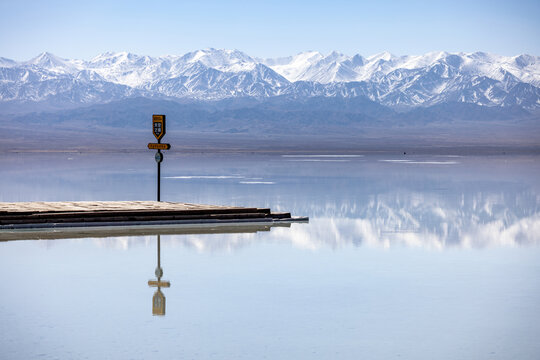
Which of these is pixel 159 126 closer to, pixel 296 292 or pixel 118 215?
pixel 118 215

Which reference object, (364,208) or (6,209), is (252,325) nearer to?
(6,209)

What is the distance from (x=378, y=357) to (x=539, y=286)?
452cm

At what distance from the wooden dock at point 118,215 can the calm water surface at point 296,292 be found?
1608 mm

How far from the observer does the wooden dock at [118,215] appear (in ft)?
62.1

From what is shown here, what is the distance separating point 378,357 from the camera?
8.19 m

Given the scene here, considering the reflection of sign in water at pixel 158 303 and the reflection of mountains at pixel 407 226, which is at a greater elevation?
the reflection of mountains at pixel 407 226

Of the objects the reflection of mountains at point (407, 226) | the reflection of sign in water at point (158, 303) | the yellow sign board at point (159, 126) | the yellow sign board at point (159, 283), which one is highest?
the yellow sign board at point (159, 126)

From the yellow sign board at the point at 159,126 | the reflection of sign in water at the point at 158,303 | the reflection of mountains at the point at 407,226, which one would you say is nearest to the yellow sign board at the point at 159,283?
the reflection of sign in water at the point at 158,303

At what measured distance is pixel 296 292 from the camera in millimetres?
11211

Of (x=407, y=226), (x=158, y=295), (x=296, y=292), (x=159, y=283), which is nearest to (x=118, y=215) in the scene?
(x=407, y=226)

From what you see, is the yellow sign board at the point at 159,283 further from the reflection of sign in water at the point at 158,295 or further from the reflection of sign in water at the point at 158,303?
the reflection of sign in water at the point at 158,303

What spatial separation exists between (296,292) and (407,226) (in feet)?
27.8

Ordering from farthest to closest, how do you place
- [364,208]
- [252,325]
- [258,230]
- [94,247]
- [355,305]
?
1. [364,208]
2. [258,230]
3. [94,247]
4. [355,305]
5. [252,325]

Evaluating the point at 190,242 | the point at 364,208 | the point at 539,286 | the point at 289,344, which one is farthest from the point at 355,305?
the point at 364,208
